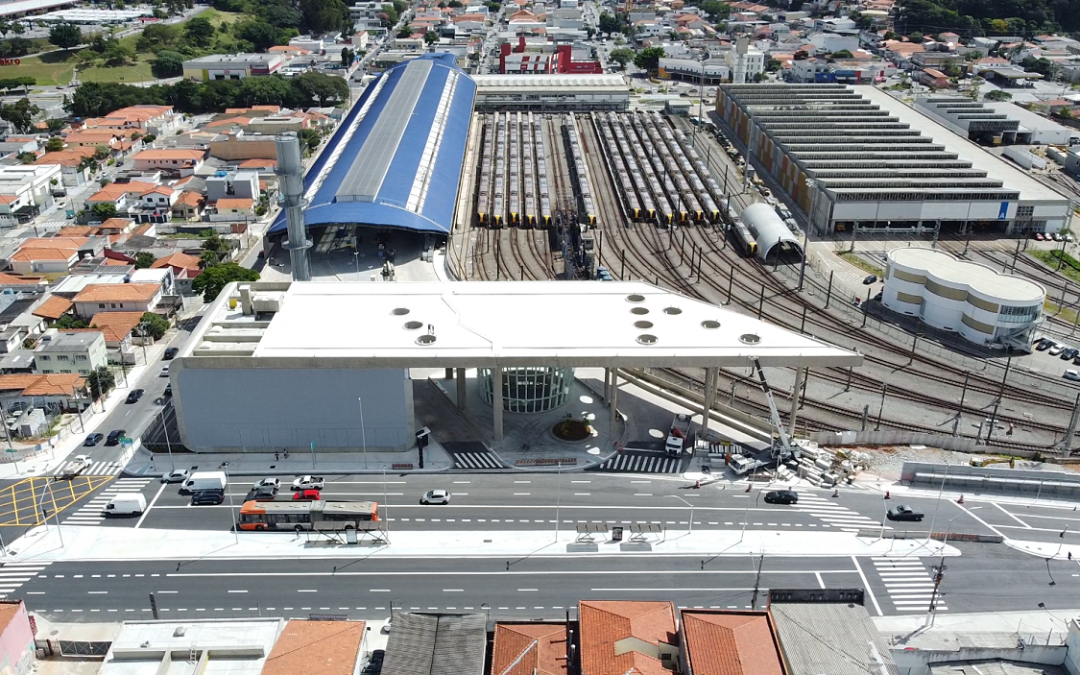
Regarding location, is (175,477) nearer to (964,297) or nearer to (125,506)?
(125,506)

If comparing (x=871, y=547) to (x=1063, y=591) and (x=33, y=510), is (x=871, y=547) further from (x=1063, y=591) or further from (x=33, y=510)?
(x=33, y=510)

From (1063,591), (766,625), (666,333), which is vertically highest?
(666,333)

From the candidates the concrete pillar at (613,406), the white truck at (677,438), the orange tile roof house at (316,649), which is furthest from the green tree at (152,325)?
the white truck at (677,438)

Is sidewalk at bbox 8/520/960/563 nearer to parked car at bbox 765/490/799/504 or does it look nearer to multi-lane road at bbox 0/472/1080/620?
multi-lane road at bbox 0/472/1080/620

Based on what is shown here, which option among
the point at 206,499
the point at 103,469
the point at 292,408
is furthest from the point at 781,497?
the point at 103,469

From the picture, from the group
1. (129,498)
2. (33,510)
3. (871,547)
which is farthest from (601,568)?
(33,510)

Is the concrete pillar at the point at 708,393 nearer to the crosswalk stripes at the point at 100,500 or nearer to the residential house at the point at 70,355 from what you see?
the crosswalk stripes at the point at 100,500
